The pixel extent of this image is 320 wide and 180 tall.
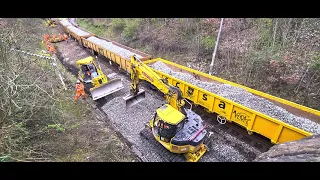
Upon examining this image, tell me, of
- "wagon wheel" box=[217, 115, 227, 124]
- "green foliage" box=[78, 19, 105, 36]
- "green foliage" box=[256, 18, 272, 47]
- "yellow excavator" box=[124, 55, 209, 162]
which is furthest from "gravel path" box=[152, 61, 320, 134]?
"green foliage" box=[78, 19, 105, 36]

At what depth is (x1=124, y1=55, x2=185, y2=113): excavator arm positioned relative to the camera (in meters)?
7.71

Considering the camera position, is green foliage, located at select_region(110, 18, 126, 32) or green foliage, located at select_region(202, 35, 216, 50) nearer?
green foliage, located at select_region(202, 35, 216, 50)

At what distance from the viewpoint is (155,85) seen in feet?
28.0

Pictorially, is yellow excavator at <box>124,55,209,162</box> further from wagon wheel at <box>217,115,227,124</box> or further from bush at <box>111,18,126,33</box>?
bush at <box>111,18,126,33</box>

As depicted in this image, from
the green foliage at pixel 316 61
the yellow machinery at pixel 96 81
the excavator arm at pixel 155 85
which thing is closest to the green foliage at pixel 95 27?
the yellow machinery at pixel 96 81

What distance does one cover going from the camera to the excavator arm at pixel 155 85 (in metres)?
7.71

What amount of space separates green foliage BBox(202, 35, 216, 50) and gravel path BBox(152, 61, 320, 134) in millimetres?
3477

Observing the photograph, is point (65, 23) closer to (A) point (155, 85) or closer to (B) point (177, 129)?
(A) point (155, 85)

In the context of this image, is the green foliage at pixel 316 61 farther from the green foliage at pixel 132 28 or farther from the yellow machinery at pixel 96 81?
the green foliage at pixel 132 28

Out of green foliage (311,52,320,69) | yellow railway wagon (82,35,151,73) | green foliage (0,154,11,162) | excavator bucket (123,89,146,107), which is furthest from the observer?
yellow railway wagon (82,35,151,73)

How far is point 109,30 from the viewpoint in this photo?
70.3 feet

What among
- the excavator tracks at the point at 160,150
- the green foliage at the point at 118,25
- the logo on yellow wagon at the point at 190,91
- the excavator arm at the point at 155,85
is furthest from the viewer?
the green foliage at the point at 118,25

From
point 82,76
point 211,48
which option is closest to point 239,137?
point 211,48

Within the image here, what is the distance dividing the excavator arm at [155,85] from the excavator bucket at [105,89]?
1.58 m
